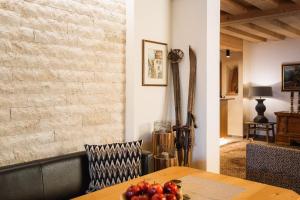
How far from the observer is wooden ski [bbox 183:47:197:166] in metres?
3.20

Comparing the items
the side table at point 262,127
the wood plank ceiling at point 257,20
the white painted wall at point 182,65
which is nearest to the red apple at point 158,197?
the white painted wall at point 182,65

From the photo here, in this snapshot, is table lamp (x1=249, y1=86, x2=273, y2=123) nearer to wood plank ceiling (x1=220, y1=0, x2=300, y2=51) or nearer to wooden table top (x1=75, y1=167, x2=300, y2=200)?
wood plank ceiling (x1=220, y1=0, x2=300, y2=51)

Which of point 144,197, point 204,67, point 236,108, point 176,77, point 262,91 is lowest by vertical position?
point 144,197

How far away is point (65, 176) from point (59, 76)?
2.79 feet

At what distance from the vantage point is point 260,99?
22.1ft

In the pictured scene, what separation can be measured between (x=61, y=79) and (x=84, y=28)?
534 millimetres

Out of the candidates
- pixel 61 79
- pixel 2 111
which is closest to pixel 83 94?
pixel 61 79

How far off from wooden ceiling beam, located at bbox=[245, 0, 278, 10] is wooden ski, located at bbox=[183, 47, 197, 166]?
1523 millimetres

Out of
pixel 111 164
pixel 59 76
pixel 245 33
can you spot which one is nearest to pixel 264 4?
pixel 245 33

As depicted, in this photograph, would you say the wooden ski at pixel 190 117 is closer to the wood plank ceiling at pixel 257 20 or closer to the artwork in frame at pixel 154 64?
the artwork in frame at pixel 154 64

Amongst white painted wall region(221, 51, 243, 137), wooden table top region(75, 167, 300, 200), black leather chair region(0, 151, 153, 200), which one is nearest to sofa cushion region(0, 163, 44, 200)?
black leather chair region(0, 151, 153, 200)

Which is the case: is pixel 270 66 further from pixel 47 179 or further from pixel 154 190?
pixel 154 190

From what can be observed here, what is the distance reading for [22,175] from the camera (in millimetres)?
1948

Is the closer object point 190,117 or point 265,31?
point 190,117
